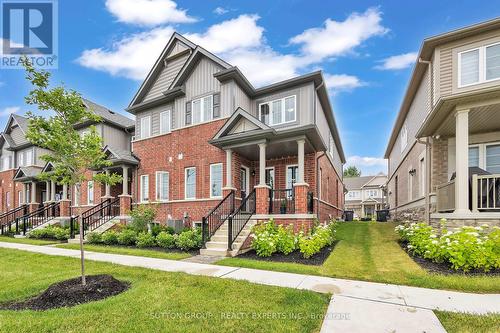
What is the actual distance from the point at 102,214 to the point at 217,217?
8332 millimetres

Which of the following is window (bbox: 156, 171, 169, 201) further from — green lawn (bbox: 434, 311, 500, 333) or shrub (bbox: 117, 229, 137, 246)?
green lawn (bbox: 434, 311, 500, 333)

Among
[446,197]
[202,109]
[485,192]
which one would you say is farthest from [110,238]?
[485,192]

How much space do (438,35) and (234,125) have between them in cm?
800

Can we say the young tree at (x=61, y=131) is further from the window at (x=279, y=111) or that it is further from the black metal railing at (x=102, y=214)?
the black metal railing at (x=102, y=214)

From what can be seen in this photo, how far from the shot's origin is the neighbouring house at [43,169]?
17109 millimetres

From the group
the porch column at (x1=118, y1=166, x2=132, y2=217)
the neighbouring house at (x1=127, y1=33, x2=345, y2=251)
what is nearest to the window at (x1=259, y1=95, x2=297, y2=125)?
the neighbouring house at (x1=127, y1=33, x2=345, y2=251)

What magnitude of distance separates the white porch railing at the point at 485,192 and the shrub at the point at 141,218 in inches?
495

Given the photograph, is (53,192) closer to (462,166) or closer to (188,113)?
(188,113)

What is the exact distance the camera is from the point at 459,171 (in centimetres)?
809

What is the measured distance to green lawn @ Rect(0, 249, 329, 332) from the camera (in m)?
3.83

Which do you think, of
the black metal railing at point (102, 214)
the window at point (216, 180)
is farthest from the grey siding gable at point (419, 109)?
the black metal railing at point (102, 214)

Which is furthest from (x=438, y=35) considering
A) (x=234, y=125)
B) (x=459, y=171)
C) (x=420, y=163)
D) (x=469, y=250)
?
(x=234, y=125)

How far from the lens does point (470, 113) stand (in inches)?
343

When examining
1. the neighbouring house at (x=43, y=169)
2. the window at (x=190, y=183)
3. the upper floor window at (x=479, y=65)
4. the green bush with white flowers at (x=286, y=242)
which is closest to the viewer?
the green bush with white flowers at (x=286, y=242)
